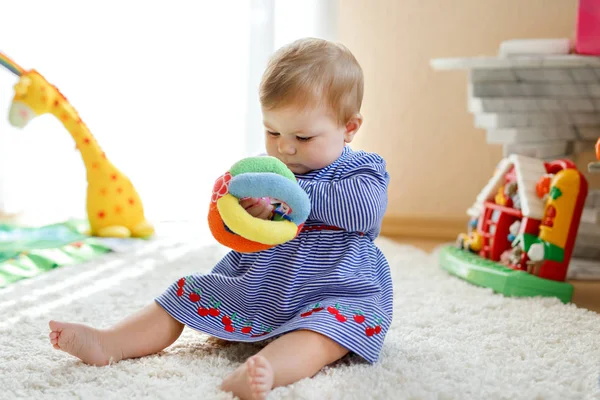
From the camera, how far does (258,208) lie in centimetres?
96

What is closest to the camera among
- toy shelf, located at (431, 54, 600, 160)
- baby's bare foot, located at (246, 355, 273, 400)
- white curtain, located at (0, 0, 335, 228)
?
baby's bare foot, located at (246, 355, 273, 400)

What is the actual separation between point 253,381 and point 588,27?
1.31 metres

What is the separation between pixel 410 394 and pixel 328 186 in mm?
324

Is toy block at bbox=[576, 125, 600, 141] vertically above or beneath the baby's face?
beneath

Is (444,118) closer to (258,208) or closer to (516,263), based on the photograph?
(516,263)

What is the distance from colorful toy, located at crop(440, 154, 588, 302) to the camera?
1.48 metres

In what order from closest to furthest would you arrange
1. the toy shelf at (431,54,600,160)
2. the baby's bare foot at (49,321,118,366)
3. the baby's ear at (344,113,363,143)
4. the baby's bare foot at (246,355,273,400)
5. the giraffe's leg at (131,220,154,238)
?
the baby's bare foot at (246,355,273,400), the baby's bare foot at (49,321,118,366), the baby's ear at (344,113,363,143), the toy shelf at (431,54,600,160), the giraffe's leg at (131,220,154,238)

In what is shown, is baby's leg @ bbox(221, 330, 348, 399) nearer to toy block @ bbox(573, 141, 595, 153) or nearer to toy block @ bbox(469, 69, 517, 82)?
toy block @ bbox(469, 69, 517, 82)

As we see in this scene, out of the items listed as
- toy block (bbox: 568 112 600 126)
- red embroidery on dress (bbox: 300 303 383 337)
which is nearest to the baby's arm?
red embroidery on dress (bbox: 300 303 383 337)

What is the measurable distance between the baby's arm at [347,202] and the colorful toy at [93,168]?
3.60 feet

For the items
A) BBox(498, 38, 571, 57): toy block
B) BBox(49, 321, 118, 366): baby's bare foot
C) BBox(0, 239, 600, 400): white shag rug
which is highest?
BBox(498, 38, 571, 57): toy block

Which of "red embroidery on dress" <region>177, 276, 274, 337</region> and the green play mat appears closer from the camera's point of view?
"red embroidery on dress" <region>177, 276, 274, 337</region>

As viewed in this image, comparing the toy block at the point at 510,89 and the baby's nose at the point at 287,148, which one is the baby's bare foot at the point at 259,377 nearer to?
the baby's nose at the point at 287,148

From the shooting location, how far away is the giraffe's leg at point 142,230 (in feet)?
6.73
